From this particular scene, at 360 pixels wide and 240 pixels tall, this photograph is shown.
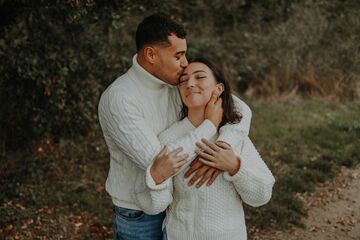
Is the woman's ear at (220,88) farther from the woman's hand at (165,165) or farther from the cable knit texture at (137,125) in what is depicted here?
the woman's hand at (165,165)

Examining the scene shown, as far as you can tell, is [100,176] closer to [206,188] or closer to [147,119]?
[147,119]

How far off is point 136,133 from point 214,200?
1.63 ft

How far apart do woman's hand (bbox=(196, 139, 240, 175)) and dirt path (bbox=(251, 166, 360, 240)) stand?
2537 millimetres

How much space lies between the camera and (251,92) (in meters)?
9.68

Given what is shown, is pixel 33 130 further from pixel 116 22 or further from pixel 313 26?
pixel 313 26

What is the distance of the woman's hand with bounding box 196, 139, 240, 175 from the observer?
8.04 ft

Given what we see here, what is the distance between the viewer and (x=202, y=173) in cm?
251

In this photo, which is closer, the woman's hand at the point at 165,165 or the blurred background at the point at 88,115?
the woman's hand at the point at 165,165

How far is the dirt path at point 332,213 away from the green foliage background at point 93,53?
2535 millimetres

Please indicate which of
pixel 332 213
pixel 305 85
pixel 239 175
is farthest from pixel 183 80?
pixel 305 85

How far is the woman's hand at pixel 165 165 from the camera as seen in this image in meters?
2.37

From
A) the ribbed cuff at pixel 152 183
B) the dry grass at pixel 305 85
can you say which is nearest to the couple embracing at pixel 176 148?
the ribbed cuff at pixel 152 183

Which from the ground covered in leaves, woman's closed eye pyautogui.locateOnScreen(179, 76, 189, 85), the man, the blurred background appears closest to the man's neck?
the man

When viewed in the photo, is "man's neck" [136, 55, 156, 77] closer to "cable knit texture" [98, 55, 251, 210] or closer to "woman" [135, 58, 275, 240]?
"cable knit texture" [98, 55, 251, 210]
